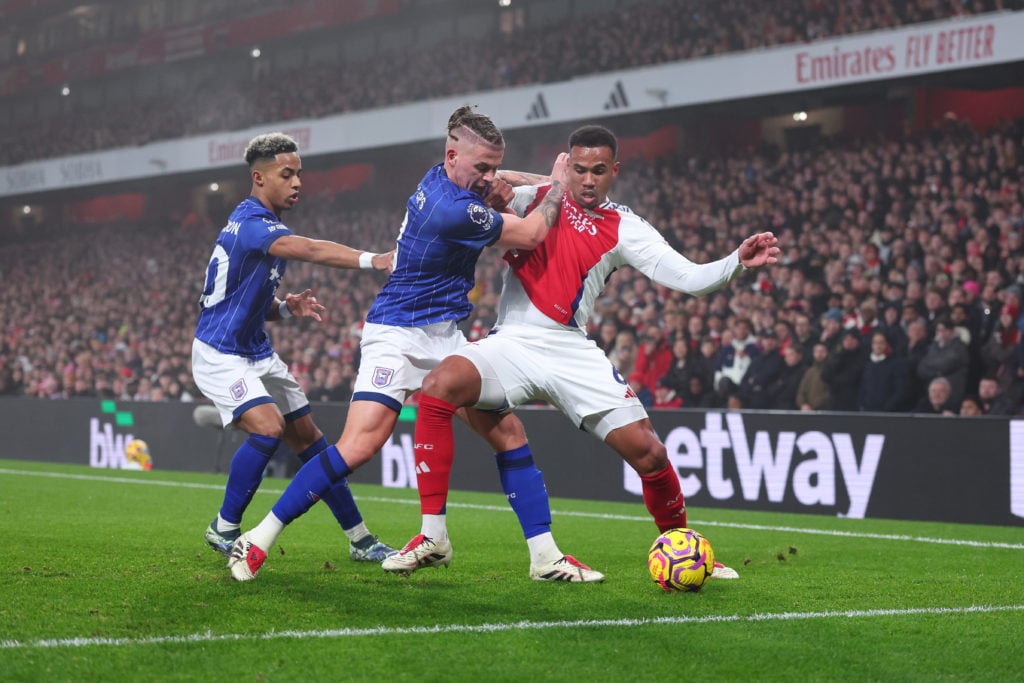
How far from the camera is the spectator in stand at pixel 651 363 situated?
525 inches

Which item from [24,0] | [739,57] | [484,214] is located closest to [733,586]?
[484,214]

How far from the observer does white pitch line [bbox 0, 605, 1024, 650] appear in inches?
156

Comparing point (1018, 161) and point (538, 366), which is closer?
point (538, 366)

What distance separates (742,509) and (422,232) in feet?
21.4

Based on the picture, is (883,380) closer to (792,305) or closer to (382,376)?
(792,305)

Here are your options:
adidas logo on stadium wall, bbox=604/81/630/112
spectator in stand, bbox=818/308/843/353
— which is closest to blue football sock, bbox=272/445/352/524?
spectator in stand, bbox=818/308/843/353

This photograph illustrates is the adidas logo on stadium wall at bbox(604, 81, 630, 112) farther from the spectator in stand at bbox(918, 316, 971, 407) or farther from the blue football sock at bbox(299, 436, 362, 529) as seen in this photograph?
the blue football sock at bbox(299, 436, 362, 529)

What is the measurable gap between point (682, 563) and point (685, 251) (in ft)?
43.0

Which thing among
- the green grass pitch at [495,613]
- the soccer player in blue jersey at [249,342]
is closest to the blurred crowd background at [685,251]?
the green grass pitch at [495,613]

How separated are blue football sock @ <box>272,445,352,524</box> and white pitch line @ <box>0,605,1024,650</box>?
1060 millimetres

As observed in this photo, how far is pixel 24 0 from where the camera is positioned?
40438 millimetres

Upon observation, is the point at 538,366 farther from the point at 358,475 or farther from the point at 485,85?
the point at 485,85

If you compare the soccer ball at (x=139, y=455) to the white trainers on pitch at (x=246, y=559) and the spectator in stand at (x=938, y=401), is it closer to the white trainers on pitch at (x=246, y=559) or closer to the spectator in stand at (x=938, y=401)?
the spectator in stand at (x=938, y=401)

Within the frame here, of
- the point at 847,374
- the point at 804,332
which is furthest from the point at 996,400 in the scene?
the point at 804,332
